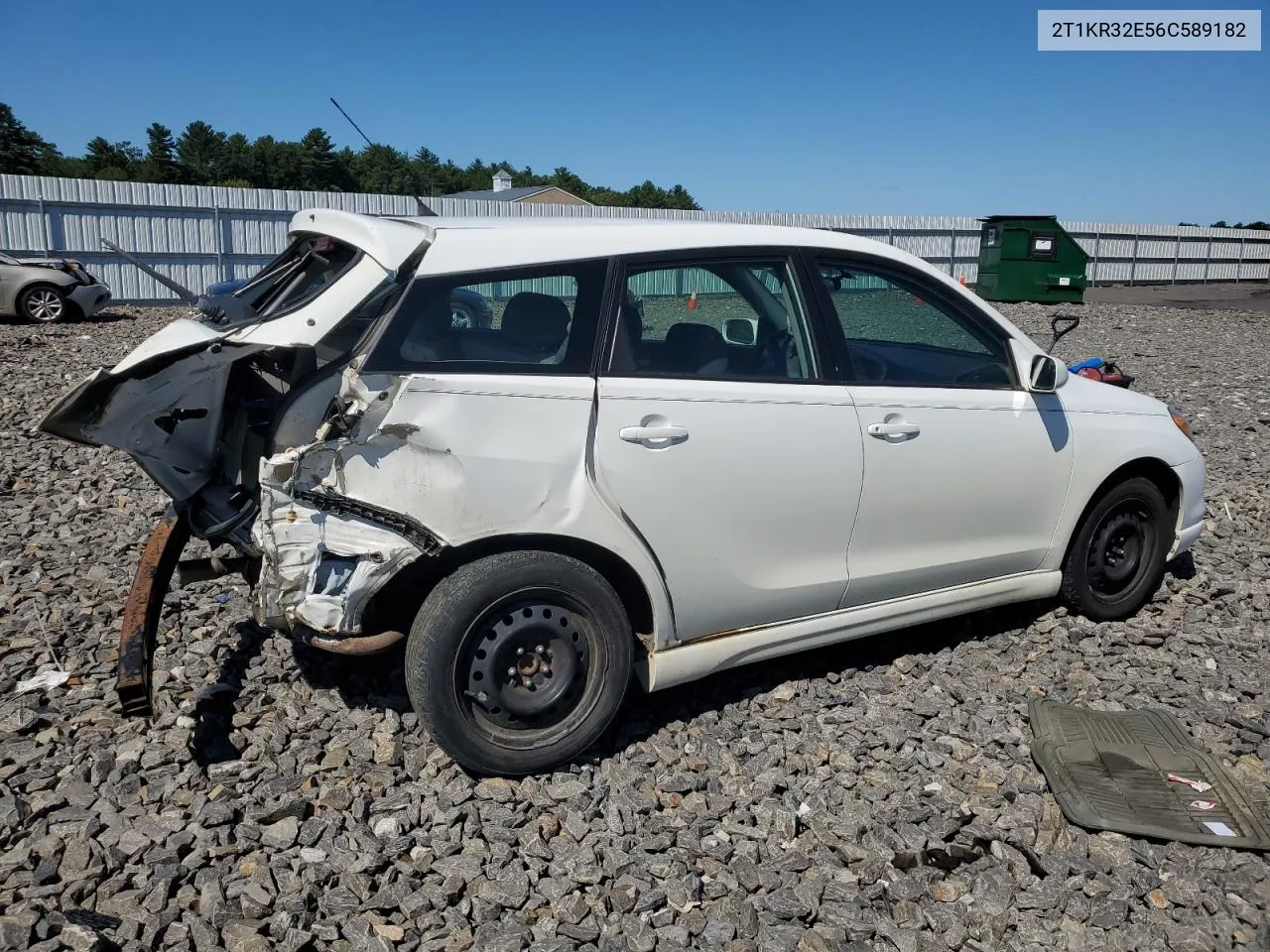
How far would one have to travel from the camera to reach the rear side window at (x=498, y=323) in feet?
11.3

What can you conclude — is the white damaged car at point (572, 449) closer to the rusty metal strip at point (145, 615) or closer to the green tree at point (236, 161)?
the rusty metal strip at point (145, 615)

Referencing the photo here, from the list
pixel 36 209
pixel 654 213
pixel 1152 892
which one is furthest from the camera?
pixel 654 213

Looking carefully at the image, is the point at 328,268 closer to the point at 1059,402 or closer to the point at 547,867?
the point at 547,867

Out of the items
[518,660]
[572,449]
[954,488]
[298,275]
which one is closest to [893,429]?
[954,488]

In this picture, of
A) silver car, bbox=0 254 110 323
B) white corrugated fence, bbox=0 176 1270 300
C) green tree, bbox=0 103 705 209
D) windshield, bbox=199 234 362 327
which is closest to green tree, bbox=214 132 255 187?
green tree, bbox=0 103 705 209

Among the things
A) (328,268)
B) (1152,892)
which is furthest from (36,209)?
(1152,892)

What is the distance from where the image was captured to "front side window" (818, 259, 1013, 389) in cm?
423

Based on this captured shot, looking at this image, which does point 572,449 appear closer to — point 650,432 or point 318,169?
point 650,432

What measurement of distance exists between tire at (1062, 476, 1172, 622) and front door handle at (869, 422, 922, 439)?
1.30 meters

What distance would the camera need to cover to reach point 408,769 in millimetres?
3754

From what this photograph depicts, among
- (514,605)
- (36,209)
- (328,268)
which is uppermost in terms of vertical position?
(36,209)

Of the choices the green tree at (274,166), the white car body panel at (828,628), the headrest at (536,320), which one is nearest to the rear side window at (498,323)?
the headrest at (536,320)

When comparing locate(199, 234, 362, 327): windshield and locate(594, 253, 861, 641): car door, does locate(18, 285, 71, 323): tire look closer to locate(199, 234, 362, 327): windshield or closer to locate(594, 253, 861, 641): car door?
locate(199, 234, 362, 327): windshield

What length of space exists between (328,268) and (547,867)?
227cm
